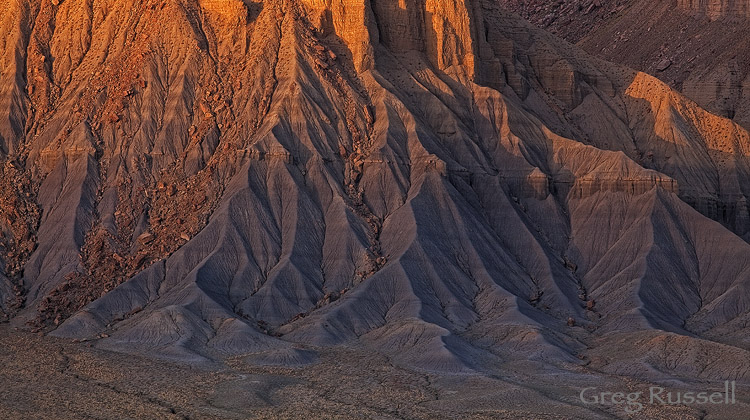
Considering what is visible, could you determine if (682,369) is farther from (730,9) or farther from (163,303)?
(730,9)

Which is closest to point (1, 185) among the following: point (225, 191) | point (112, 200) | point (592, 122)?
point (112, 200)

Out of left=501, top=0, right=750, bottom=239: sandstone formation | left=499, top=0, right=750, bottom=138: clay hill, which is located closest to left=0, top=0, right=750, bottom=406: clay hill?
left=499, top=0, right=750, bottom=138: clay hill

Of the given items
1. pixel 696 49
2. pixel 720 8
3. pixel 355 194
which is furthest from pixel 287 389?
pixel 720 8

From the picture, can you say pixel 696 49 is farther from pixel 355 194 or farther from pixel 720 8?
pixel 355 194

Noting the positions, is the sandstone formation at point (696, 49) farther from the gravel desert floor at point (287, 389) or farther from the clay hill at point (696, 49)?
the gravel desert floor at point (287, 389)

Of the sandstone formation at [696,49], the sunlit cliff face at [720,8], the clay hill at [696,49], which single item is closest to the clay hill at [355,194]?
the clay hill at [696,49]

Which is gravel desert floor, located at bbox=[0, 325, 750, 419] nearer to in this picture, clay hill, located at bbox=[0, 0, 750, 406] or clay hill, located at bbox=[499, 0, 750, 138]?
clay hill, located at bbox=[0, 0, 750, 406]

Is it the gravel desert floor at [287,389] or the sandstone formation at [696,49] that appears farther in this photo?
the sandstone formation at [696,49]
